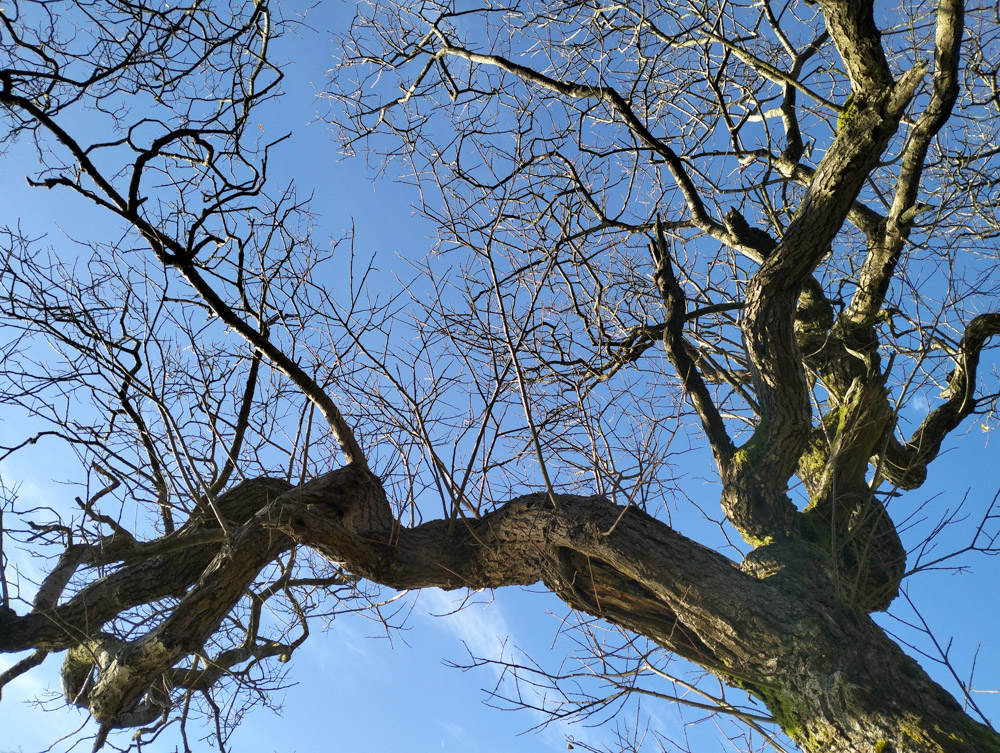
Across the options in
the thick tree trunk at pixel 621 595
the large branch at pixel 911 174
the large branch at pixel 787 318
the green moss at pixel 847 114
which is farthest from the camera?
the green moss at pixel 847 114

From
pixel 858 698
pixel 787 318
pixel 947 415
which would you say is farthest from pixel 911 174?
pixel 858 698

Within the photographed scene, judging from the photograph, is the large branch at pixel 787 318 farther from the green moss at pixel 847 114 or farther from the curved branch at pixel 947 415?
the curved branch at pixel 947 415

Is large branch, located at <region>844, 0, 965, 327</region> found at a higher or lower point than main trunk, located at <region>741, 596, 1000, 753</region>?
higher

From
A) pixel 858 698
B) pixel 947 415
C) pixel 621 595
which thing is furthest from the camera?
pixel 947 415

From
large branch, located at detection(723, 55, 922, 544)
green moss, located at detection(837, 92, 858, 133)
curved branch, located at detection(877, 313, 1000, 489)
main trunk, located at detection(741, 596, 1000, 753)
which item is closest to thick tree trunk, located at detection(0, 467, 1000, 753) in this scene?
main trunk, located at detection(741, 596, 1000, 753)

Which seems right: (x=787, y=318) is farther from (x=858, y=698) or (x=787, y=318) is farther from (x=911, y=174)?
(x=858, y=698)

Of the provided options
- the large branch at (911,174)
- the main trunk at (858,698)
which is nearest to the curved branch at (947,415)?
the large branch at (911,174)

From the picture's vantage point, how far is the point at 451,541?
4.17 metres

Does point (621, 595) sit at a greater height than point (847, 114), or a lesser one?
lesser

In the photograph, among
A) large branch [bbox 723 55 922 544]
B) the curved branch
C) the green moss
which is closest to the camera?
large branch [bbox 723 55 922 544]

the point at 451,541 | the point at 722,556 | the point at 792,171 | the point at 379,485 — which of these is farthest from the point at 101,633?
the point at 792,171

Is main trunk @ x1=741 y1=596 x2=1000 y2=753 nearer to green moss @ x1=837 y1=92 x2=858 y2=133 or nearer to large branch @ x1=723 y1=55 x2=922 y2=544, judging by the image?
large branch @ x1=723 y1=55 x2=922 y2=544

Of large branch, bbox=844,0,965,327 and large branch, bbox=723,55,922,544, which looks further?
large branch, bbox=723,55,922,544

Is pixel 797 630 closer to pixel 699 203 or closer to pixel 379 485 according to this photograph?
pixel 379 485
